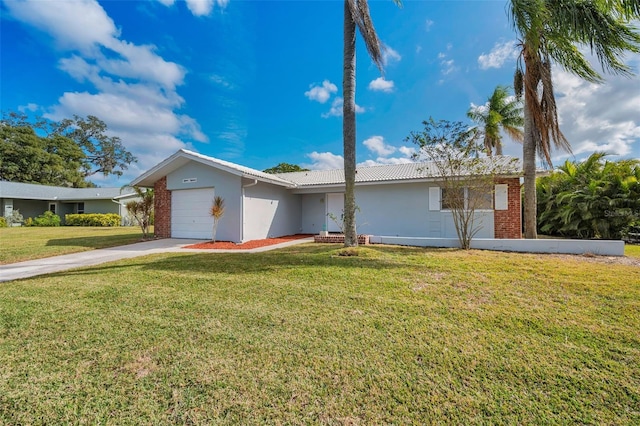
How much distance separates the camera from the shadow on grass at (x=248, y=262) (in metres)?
6.71

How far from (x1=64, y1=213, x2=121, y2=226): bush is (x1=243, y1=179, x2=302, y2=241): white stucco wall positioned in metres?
21.0

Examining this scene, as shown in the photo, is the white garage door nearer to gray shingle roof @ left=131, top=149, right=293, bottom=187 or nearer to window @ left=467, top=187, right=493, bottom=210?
gray shingle roof @ left=131, top=149, right=293, bottom=187

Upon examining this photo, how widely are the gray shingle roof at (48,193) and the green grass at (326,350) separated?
2730cm

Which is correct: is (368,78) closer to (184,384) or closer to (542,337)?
(542,337)

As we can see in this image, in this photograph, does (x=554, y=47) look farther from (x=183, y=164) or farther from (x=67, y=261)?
(x=67, y=261)

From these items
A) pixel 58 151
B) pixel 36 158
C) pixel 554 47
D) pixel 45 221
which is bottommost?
pixel 45 221

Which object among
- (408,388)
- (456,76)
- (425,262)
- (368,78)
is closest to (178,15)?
(368,78)

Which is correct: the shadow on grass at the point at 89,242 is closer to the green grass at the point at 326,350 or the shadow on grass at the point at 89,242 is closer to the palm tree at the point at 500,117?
the green grass at the point at 326,350

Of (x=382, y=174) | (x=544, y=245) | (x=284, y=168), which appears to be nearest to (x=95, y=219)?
(x=284, y=168)

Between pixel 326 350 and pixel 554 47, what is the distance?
1226cm

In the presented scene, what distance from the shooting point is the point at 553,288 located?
194 inches

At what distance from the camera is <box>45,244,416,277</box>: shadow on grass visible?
671 cm

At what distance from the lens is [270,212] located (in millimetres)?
13891

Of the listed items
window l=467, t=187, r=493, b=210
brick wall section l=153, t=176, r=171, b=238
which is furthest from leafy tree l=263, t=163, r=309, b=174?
window l=467, t=187, r=493, b=210
